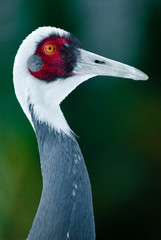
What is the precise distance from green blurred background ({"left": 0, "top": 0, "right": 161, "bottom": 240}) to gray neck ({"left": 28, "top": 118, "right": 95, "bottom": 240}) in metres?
0.54

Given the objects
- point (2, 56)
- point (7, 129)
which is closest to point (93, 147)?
point (7, 129)

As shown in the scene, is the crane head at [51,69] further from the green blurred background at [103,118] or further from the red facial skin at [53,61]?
the green blurred background at [103,118]

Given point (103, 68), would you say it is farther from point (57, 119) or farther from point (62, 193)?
point (62, 193)

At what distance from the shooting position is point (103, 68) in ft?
2.10

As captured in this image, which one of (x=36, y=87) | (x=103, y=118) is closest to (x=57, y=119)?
(x=36, y=87)

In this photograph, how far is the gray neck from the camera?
602 millimetres

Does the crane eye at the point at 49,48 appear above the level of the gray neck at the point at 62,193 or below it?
above

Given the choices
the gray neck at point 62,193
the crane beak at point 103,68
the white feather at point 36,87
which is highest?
the crane beak at point 103,68

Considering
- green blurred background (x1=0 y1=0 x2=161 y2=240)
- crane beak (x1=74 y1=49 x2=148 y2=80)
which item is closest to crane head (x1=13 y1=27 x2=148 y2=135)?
crane beak (x1=74 y1=49 x2=148 y2=80)

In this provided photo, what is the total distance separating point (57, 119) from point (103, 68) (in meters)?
0.14

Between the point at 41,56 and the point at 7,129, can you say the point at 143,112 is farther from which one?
the point at 41,56

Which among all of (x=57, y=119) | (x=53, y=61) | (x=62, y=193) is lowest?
(x=62, y=193)

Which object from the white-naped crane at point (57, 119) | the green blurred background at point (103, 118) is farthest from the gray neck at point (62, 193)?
the green blurred background at point (103, 118)

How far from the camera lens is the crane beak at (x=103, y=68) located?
24.5 inches
